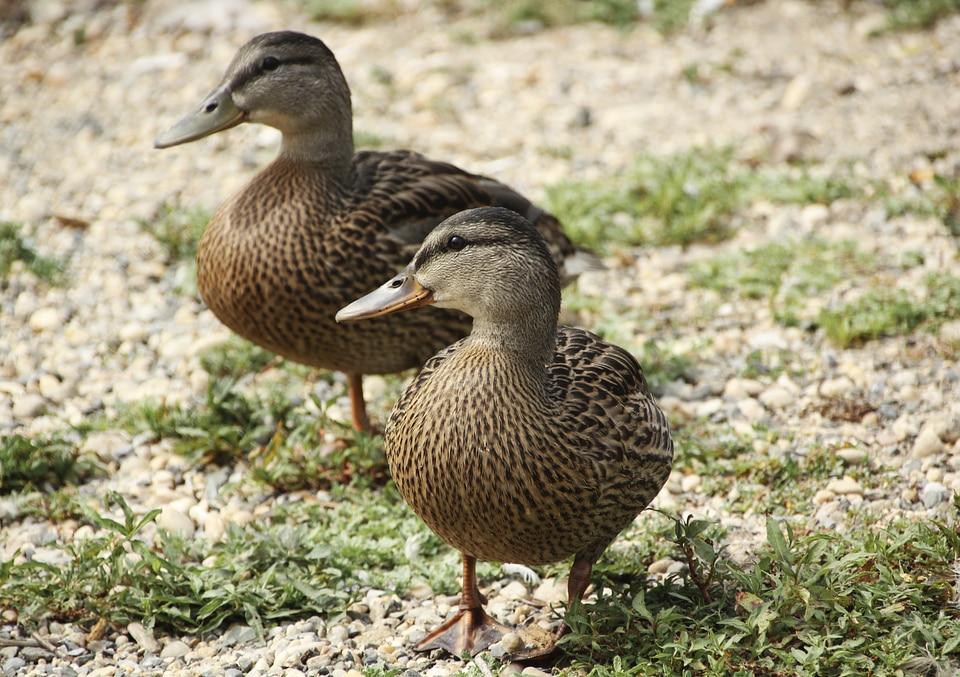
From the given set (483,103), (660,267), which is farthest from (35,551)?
(483,103)

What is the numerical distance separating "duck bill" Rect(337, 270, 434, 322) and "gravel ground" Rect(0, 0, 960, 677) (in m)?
1.06

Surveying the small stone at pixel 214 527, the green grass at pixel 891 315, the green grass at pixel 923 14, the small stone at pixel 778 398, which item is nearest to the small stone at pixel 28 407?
the small stone at pixel 214 527

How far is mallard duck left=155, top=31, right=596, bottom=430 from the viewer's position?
425cm

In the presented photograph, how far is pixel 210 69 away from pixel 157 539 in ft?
15.1

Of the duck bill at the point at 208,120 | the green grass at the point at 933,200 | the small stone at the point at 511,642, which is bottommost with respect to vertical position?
the small stone at the point at 511,642

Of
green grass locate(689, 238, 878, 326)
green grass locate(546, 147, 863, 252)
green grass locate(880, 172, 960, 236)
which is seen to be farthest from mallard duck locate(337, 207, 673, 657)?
green grass locate(880, 172, 960, 236)

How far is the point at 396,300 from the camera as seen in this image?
135 inches

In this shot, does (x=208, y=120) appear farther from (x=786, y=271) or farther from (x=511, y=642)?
(x=786, y=271)

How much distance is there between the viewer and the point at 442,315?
14.1ft

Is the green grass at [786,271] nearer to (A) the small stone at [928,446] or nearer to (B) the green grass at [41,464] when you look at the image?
(A) the small stone at [928,446]

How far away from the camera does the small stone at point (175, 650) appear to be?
3.54m

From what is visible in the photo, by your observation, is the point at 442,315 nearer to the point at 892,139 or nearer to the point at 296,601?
the point at 296,601

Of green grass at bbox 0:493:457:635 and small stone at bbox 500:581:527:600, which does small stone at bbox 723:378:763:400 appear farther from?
green grass at bbox 0:493:457:635

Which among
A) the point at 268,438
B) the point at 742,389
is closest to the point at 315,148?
the point at 268,438
